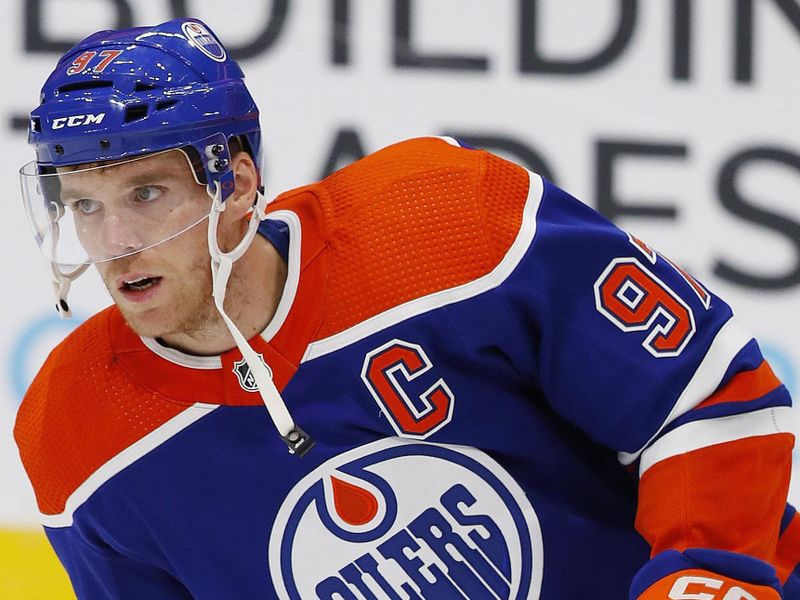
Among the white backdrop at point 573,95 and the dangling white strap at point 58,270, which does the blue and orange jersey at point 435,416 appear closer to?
the dangling white strap at point 58,270

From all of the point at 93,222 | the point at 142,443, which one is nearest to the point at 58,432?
the point at 142,443

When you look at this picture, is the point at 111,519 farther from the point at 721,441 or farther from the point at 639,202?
the point at 639,202

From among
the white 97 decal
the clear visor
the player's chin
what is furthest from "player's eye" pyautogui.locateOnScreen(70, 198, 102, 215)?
the white 97 decal

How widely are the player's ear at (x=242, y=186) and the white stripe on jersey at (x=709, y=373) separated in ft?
1.67

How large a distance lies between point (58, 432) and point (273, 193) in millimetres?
923

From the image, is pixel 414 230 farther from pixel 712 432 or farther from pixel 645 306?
pixel 712 432

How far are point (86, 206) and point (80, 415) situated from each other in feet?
0.85

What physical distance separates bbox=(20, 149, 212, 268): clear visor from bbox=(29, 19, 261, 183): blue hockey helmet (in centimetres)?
2

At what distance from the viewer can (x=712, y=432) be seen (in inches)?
60.8

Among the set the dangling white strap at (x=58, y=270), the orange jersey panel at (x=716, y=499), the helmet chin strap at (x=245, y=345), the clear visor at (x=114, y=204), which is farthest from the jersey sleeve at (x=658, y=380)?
the dangling white strap at (x=58, y=270)

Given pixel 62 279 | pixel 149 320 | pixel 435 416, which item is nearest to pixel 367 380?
pixel 435 416

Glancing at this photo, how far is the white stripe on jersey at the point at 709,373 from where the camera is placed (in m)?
1.56

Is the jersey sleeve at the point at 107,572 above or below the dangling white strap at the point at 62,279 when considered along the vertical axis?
below

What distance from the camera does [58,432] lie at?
5.48ft
